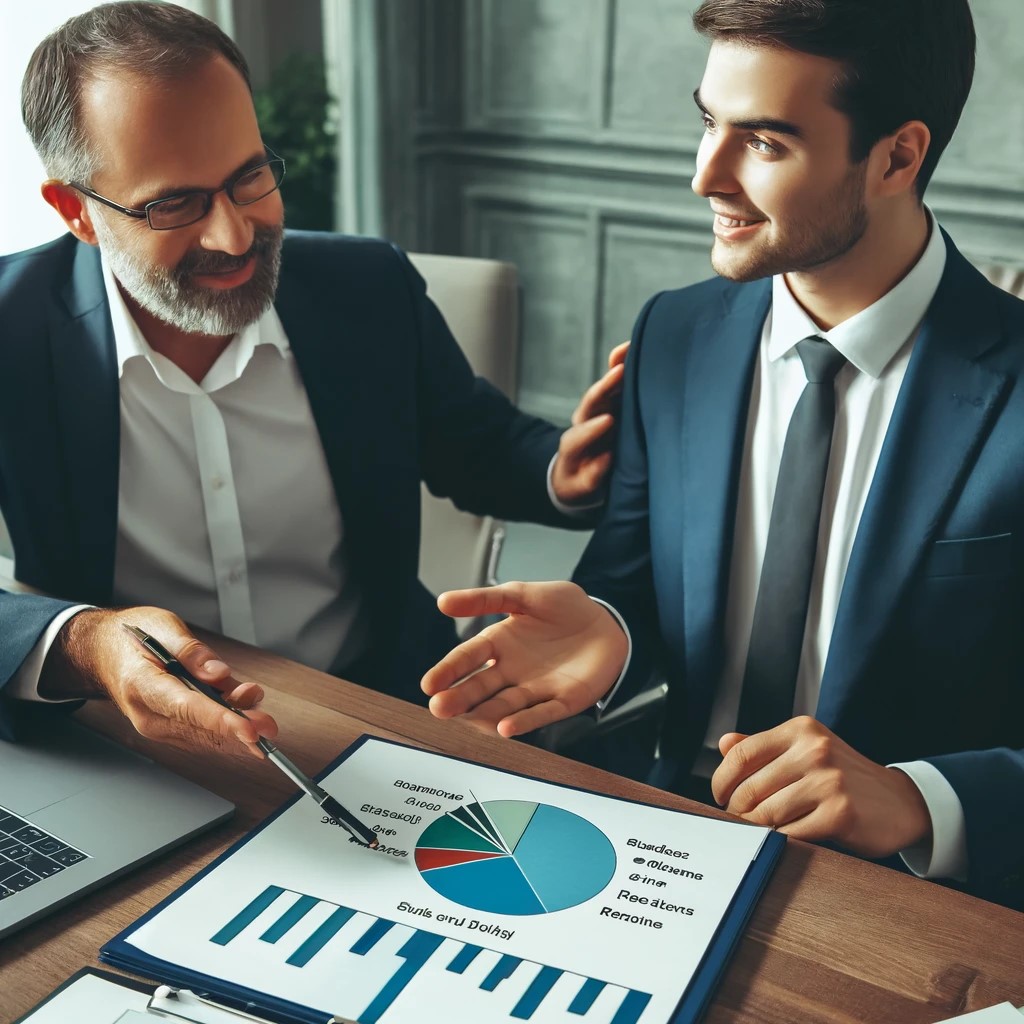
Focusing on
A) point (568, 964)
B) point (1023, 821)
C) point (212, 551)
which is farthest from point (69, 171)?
point (1023, 821)

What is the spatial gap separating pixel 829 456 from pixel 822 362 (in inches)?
4.1

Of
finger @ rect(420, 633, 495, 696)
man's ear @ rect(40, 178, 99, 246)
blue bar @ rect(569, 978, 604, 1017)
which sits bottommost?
blue bar @ rect(569, 978, 604, 1017)

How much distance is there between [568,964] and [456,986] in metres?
0.07

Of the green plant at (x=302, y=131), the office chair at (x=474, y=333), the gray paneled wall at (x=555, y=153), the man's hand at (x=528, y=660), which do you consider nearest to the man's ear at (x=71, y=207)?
the office chair at (x=474, y=333)

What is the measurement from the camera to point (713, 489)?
1.29m

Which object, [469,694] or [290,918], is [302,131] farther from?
[290,918]

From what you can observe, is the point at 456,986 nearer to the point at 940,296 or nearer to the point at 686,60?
the point at 940,296

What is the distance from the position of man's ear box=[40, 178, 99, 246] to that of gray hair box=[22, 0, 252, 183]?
18mm

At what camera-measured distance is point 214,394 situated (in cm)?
147

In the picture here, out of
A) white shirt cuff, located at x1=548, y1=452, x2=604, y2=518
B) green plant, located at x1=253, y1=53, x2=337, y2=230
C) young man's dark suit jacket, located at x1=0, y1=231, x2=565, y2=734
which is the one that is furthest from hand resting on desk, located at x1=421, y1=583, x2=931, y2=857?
green plant, located at x1=253, y1=53, x2=337, y2=230

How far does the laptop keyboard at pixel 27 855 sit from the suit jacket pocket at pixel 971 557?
850mm

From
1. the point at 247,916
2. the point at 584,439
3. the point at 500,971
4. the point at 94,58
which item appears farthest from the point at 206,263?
the point at 500,971

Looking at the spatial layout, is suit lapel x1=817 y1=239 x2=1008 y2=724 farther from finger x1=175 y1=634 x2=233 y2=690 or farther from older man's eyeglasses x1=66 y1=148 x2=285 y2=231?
older man's eyeglasses x1=66 y1=148 x2=285 y2=231

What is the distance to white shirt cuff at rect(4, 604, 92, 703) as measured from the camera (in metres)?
1.03
